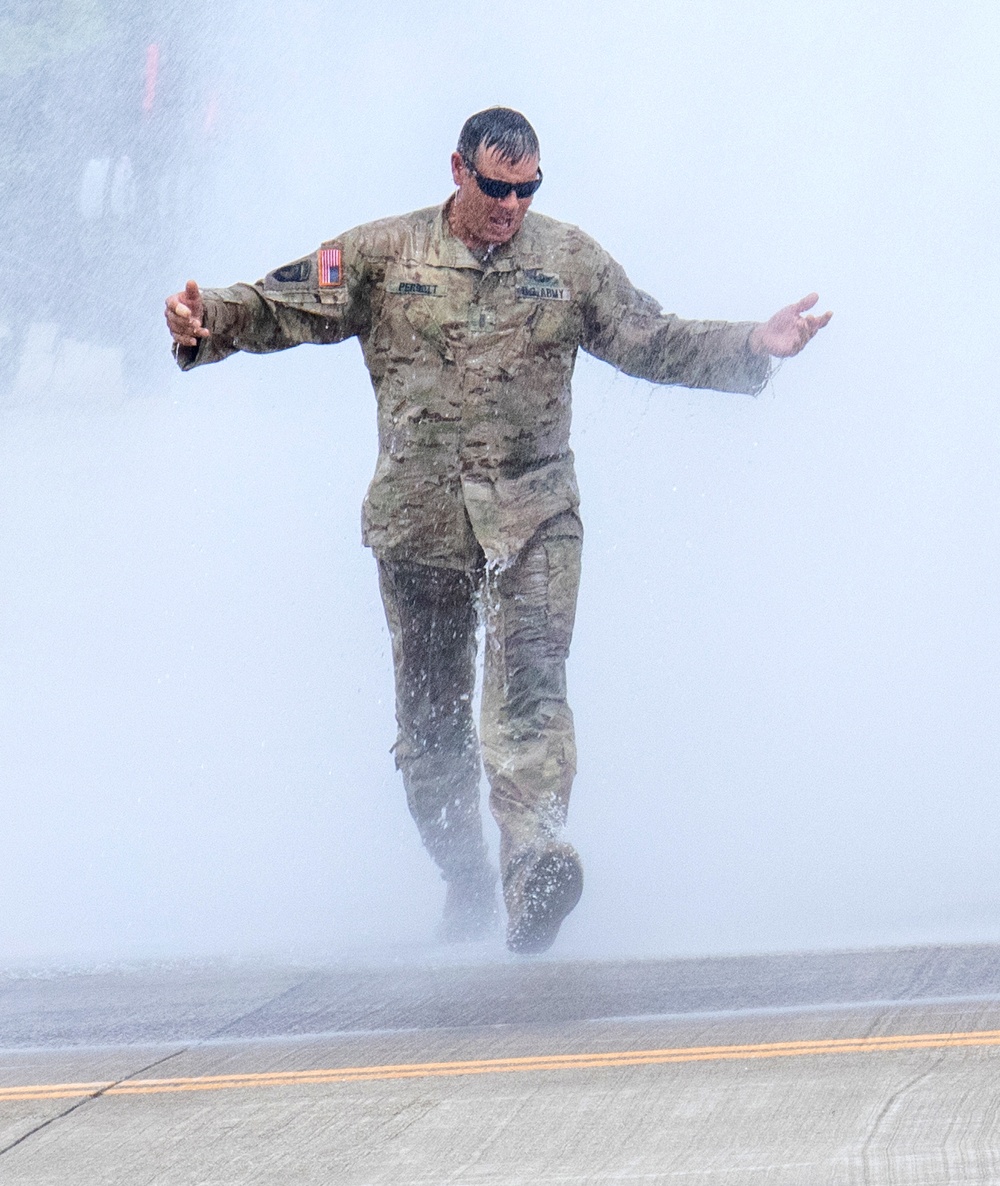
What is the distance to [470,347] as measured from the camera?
537cm

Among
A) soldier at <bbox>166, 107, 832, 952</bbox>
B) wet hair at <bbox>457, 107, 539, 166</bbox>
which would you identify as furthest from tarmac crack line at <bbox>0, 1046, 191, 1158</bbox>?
wet hair at <bbox>457, 107, 539, 166</bbox>

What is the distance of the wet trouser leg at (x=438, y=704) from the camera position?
563cm

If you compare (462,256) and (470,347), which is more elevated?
(462,256)

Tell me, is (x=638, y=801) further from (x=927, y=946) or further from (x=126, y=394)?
(x=126, y=394)

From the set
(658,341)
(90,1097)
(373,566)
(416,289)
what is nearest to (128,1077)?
(90,1097)

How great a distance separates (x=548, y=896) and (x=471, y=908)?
90 cm

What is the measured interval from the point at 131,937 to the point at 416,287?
7.20 ft

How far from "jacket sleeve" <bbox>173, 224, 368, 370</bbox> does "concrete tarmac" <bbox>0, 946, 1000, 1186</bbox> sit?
161 centimetres

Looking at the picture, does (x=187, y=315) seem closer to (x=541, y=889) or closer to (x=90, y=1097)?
(x=541, y=889)

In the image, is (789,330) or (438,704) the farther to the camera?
(438,704)

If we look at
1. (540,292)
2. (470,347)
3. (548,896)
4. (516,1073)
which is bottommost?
(516,1073)

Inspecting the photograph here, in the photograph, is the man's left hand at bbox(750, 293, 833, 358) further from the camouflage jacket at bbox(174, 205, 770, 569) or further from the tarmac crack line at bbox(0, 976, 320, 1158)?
the tarmac crack line at bbox(0, 976, 320, 1158)

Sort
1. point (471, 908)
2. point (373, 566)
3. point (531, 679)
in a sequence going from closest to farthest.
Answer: point (531, 679) < point (471, 908) < point (373, 566)

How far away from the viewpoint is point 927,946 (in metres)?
5.30
